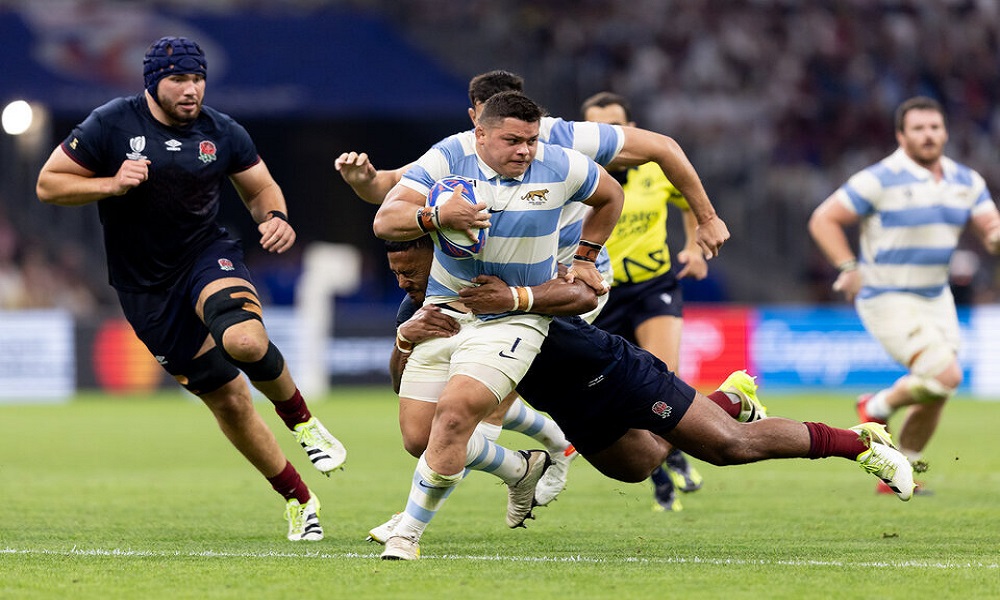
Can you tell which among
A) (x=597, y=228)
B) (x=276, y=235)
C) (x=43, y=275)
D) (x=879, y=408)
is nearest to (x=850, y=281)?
(x=879, y=408)

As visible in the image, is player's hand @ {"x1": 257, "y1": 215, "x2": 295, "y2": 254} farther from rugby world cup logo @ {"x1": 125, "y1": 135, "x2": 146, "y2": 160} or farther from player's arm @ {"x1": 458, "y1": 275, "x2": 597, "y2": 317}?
player's arm @ {"x1": 458, "y1": 275, "x2": 597, "y2": 317}

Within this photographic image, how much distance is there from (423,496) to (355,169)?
5.32 feet

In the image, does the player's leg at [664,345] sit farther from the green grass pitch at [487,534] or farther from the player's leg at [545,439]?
the player's leg at [545,439]

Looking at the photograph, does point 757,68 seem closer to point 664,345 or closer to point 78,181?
point 664,345

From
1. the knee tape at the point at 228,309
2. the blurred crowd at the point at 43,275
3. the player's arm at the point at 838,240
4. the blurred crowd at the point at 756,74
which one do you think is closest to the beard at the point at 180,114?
the knee tape at the point at 228,309

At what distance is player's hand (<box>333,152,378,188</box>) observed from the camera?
7.32 m

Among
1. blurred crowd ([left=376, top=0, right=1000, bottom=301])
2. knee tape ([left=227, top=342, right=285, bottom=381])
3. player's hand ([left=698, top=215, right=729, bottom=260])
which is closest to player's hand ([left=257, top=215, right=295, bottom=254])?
knee tape ([left=227, top=342, right=285, bottom=381])

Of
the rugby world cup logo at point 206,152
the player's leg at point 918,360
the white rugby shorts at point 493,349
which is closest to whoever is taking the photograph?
the white rugby shorts at point 493,349

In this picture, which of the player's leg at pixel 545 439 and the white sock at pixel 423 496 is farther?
the player's leg at pixel 545 439

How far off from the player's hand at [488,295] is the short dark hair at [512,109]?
72 centimetres

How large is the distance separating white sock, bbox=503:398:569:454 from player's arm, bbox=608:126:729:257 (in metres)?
1.58

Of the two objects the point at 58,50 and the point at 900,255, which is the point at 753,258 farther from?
the point at 900,255

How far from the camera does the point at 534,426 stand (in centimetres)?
877

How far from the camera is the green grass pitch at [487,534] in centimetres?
623
